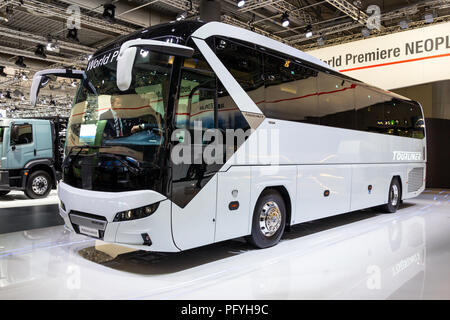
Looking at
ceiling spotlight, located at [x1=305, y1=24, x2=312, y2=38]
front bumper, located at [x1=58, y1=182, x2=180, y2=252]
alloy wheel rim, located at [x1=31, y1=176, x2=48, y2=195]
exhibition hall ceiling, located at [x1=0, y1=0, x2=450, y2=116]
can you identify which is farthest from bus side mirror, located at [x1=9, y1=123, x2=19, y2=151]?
ceiling spotlight, located at [x1=305, y1=24, x2=312, y2=38]

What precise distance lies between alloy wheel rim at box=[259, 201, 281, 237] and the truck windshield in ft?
6.03

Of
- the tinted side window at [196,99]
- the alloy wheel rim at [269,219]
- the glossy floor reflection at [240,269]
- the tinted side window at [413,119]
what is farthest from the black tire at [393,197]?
the tinted side window at [196,99]

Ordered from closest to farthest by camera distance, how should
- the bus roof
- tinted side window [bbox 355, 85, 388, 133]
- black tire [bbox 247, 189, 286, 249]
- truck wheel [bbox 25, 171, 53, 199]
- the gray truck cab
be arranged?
the bus roof < black tire [bbox 247, 189, 286, 249] < tinted side window [bbox 355, 85, 388, 133] < the gray truck cab < truck wheel [bbox 25, 171, 53, 199]

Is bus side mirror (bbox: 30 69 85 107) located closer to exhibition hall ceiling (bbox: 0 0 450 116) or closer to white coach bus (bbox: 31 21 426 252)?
white coach bus (bbox: 31 21 426 252)

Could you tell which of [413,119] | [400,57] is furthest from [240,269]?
[400,57]

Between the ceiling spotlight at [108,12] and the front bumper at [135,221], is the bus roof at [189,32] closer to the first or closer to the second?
the front bumper at [135,221]

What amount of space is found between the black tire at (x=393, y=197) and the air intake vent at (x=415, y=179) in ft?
2.10

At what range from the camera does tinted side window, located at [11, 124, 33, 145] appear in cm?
994

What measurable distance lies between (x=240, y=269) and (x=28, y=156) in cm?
823

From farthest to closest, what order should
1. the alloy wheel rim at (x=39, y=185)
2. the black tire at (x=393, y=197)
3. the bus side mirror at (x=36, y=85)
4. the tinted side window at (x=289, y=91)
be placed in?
the alloy wheel rim at (x=39, y=185), the black tire at (x=393, y=197), the tinted side window at (x=289, y=91), the bus side mirror at (x=36, y=85)

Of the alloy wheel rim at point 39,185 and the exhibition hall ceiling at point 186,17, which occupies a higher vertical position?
the exhibition hall ceiling at point 186,17

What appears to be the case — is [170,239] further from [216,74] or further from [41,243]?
[41,243]

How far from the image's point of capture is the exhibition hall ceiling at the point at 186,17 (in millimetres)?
11062
